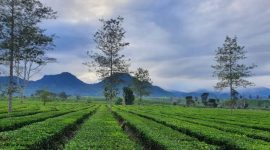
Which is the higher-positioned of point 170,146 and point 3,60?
point 3,60

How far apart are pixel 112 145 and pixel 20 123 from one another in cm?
1786

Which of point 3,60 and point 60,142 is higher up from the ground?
point 3,60

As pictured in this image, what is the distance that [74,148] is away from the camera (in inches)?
829

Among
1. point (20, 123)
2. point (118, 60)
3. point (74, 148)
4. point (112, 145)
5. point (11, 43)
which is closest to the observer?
point (74, 148)

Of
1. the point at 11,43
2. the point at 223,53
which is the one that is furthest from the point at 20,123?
the point at 223,53

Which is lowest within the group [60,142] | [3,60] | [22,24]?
[60,142]

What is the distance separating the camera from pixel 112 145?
23266mm

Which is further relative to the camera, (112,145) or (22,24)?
(22,24)

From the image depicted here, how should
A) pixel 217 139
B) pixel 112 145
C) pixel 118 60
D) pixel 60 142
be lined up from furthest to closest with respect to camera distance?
pixel 118 60, pixel 60 142, pixel 217 139, pixel 112 145

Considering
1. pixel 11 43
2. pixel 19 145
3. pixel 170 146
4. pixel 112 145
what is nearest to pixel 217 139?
pixel 170 146

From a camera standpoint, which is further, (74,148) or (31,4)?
(31,4)

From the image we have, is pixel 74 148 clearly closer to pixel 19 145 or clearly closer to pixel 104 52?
pixel 19 145

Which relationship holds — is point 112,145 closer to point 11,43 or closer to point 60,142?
point 60,142

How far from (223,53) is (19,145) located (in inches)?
3291
